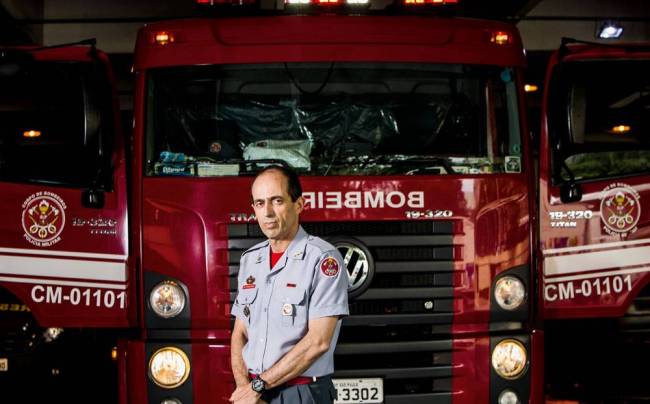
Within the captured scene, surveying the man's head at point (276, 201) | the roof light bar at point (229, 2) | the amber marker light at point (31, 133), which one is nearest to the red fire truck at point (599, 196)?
the roof light bar at point (229, 2)

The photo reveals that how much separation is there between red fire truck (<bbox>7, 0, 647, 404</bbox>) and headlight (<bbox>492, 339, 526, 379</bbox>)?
0.04ft

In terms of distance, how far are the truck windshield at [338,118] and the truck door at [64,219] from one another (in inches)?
16.9

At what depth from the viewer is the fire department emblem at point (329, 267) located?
139 inches

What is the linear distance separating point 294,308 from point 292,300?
0.10 feet

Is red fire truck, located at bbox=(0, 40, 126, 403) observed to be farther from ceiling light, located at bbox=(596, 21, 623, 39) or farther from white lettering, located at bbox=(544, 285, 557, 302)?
ceiling light, located at bbox=(596, 21, 623, 39)

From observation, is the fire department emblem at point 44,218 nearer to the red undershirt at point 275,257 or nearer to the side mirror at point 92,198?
the side mirror at point 92,198

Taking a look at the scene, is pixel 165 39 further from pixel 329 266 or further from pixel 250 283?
pixel 329 266

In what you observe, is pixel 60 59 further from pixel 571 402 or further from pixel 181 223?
pixel 571 402

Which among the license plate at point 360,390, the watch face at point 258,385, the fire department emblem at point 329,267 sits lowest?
the license plate at point 360,390

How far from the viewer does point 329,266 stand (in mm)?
3535

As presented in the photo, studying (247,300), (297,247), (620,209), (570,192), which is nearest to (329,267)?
(297,247)

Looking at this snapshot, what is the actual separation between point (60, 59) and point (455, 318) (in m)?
2.73

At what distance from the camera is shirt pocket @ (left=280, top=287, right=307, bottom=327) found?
3479 millimetres

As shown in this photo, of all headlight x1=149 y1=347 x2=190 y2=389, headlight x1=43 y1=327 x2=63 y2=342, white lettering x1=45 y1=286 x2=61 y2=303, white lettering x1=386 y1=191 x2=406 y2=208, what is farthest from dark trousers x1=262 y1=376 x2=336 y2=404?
headlight x1=43 y1=327 x2=63 y2=342
